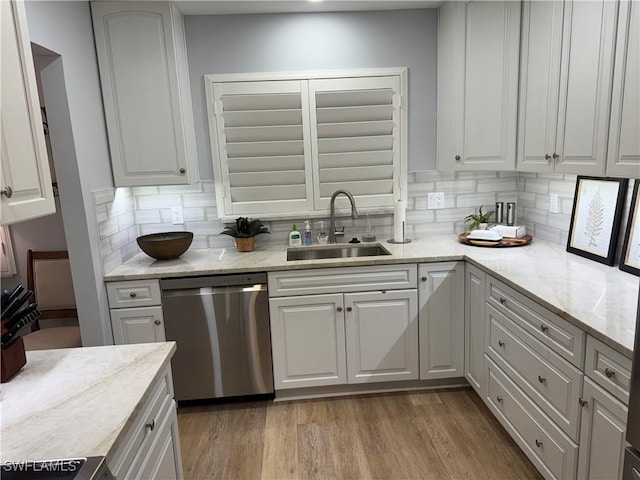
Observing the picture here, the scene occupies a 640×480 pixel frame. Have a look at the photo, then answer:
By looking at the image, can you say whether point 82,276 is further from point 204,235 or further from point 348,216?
point 348,216

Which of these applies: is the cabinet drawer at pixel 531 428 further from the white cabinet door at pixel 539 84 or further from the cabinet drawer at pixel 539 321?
the white cabinet door at pixel 539 84

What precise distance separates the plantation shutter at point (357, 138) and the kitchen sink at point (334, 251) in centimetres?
28

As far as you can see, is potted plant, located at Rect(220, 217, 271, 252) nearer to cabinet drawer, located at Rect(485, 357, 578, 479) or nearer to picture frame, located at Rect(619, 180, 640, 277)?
cabinet drawer, located at Rect(485, 357, 578, 479)

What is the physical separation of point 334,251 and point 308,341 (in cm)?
68

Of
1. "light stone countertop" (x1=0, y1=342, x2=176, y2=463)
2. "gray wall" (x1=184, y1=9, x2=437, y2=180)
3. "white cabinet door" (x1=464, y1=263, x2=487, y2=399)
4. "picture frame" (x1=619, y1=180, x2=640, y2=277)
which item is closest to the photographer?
"light stone countertop" (x1=0, y1=342, x2=176, y2=463)

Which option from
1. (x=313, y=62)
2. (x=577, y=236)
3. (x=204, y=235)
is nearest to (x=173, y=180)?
(x=204, y=235)

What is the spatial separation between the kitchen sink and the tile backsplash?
15 centimetres

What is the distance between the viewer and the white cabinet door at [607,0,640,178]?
5.42 feet

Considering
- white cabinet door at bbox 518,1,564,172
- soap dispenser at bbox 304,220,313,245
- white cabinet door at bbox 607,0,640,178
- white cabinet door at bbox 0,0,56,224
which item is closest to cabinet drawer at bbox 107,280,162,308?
soap dispenser at bbox 304,220,313,245

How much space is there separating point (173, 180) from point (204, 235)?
Result: 51 cm

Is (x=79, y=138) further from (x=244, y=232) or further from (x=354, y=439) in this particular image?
(x=354, y=439)

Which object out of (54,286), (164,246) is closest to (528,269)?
(164,246)

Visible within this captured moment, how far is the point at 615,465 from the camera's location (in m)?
1.42

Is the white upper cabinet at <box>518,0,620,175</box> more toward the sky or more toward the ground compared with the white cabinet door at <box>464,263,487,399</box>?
more toward the sky
